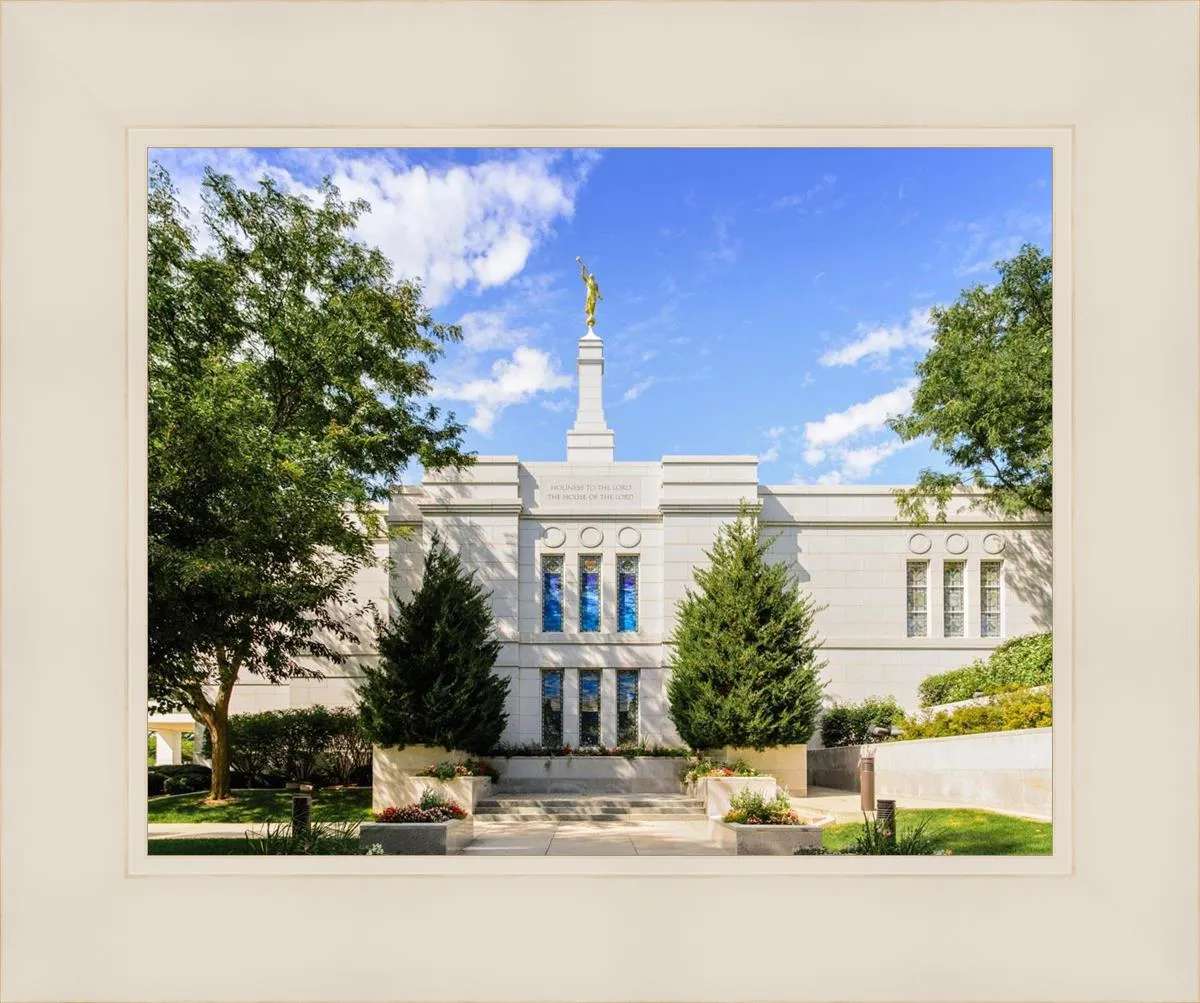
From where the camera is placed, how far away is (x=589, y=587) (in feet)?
38.8

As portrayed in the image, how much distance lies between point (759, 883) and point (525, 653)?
319 inches

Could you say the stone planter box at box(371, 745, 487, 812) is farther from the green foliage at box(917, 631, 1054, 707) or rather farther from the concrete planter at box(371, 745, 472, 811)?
the green foliage at box(917, 631, 1054, 707)

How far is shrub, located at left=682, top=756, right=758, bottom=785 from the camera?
29.3 ft

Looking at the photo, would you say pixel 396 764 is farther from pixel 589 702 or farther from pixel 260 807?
pixel 589 702

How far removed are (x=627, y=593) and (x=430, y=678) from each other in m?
3.44

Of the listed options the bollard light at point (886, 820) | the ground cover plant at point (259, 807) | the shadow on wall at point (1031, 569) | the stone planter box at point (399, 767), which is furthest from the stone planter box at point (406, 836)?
the shadow on wall at point (1031, 569)

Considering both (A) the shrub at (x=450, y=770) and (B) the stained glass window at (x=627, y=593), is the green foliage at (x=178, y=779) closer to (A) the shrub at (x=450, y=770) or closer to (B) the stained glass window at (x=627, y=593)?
(A) the shrub at (x=450, y=770)

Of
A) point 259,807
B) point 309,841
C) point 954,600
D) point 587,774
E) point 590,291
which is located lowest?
point 587,774

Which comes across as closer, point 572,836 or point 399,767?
point 572,836

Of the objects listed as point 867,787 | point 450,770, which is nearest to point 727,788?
point 867,787

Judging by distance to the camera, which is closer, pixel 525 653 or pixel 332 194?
pixel 332 194
